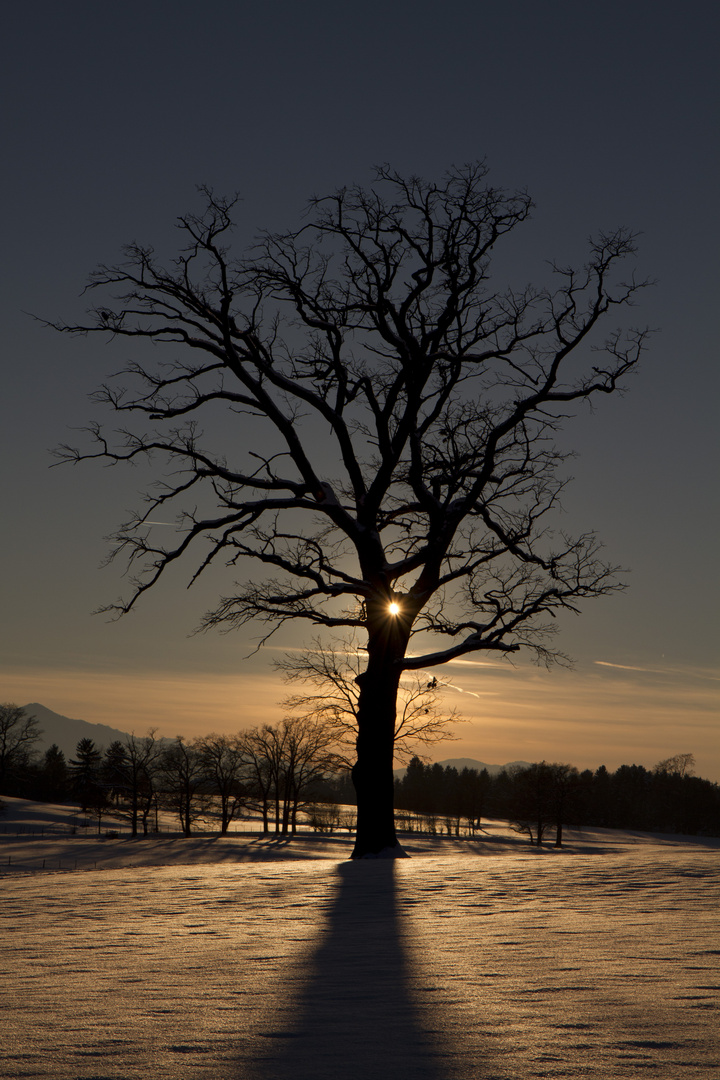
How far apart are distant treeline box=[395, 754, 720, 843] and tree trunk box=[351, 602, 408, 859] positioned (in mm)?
69082

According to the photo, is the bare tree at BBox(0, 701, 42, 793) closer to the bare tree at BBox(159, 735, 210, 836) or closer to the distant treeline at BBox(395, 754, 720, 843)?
the bare tree at BBox(159, 735, 210, 836)

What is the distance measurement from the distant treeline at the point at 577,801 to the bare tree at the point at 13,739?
53.6m

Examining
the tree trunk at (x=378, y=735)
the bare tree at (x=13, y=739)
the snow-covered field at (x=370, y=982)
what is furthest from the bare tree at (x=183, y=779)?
the snow-covered field at (x=370, y=982)

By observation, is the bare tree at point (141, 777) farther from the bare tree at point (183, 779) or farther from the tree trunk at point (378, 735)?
the tree trunk at point (378, 735)

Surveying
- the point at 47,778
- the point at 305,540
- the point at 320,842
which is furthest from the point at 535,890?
the point at 47,778

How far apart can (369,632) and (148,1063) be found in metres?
14.1

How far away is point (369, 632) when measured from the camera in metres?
17.0

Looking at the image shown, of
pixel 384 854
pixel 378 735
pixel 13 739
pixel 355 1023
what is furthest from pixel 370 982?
pixel 13 739

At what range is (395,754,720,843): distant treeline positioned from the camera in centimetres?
8675

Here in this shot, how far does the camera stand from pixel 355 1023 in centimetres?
359

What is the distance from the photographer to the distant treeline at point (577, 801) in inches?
3415

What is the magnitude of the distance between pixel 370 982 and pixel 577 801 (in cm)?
9035

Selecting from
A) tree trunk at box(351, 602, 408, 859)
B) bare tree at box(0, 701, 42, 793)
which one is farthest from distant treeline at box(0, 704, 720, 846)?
tree trunk at box(351, 602, 408, 859)

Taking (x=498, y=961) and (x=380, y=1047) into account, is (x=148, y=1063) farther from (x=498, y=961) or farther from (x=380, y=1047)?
(x=498, y=961)
